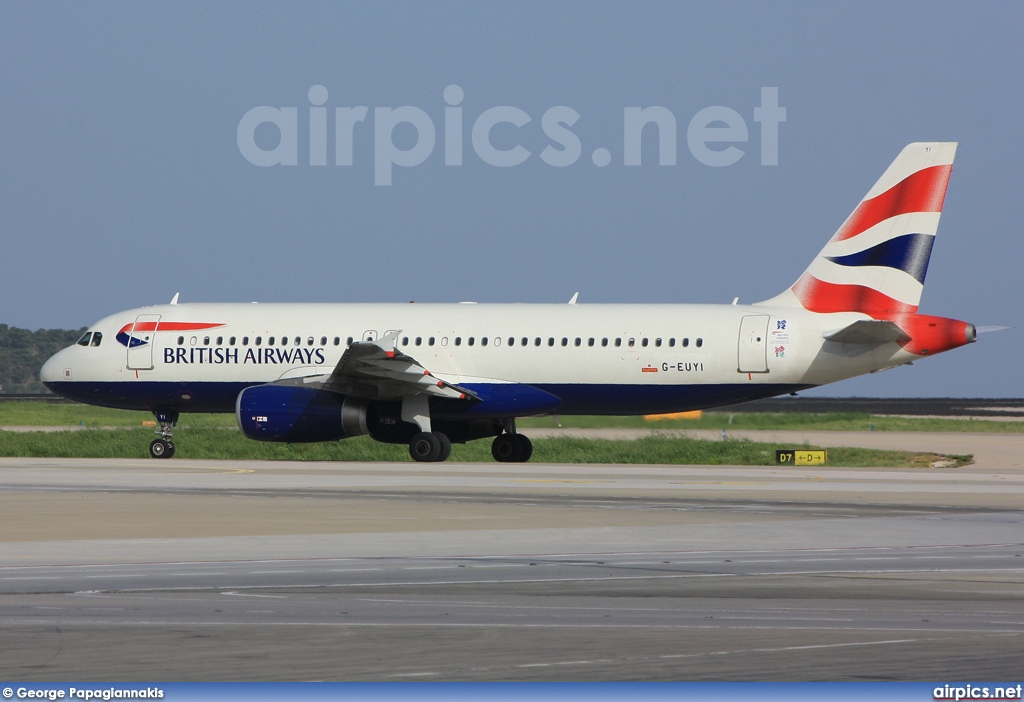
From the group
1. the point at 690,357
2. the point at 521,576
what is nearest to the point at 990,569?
the point at 521,576

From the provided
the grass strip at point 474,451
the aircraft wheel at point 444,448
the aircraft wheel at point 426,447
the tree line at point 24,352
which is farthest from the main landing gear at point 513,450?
the tree line at point 24,352

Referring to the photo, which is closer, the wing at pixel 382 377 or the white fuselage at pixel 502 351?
the wing at pixel 382 377

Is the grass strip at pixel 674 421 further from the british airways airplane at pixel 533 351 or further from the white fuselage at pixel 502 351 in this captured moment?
the british airways airplane at pixel 533 351

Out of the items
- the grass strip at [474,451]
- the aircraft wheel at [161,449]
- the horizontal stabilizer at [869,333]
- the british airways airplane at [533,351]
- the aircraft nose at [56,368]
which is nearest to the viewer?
the horizontal stabilizer at [869,333]

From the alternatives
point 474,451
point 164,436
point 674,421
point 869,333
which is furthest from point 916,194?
point 164,436

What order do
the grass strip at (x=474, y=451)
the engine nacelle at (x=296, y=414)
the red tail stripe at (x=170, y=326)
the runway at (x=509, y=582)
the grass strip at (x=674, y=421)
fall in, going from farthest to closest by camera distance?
the grass strip at (x=674, y=421) → the red tail stripe at (x=170, y=326) → the grass strip at (x=474, y=451) → the engine nacelle at (x=296, y=414) → the runway at (x=509, y=582)

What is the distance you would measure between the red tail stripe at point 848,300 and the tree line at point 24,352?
400 ft

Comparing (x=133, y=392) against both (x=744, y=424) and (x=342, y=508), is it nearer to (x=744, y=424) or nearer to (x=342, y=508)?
(x=342, y=508)

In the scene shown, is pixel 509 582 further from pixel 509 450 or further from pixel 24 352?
pixel 24 352

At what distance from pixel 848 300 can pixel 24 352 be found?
5629 inches

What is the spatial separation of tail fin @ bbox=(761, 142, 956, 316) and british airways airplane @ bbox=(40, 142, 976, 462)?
3 cm

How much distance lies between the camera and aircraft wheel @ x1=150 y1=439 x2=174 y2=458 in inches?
1537

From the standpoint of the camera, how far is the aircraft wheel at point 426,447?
121 feet

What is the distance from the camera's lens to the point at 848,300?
3569 centimetres
